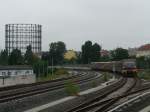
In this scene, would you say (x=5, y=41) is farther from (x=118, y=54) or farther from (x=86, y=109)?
(x=86, y=109)

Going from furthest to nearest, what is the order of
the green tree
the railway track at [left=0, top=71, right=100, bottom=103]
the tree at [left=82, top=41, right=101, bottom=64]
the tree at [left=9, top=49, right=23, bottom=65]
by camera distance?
the tree at [left=82, top=41, right=101, bottom=64] → the tree at [left=9, top=49, right=23, bottom=65] → the green tree → the railway track at [left=0, top=71, right=100, bottom=103]

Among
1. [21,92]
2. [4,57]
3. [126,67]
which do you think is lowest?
[21,92]

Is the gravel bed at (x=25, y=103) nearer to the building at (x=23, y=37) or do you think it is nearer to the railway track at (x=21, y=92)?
the railway track at (x=21, y=92)

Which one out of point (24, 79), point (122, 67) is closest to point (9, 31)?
point (122, 67)

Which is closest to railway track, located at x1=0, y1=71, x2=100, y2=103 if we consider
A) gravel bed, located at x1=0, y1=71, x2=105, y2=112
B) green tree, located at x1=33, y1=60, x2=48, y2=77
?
gravel bed, located at x1=0, y1=71, x2=105, y2=112

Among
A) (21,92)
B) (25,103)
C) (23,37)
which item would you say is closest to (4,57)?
(23,37)

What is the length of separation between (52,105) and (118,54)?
392ft

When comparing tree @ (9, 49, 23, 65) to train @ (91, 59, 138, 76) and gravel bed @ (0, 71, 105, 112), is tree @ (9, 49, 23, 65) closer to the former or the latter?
train @ (91, 59, 138, 76)

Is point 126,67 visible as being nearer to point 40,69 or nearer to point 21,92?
point 40,69

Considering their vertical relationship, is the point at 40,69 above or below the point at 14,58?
below

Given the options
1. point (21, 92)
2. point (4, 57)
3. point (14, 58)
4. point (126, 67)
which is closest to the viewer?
point (21, 92)

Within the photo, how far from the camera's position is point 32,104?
21.0 m

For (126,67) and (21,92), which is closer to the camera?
(21,92)

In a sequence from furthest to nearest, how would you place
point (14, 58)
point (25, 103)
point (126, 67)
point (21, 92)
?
point (14, 58)
point (126, 67)
point (21, 92)
point (25, 103)
